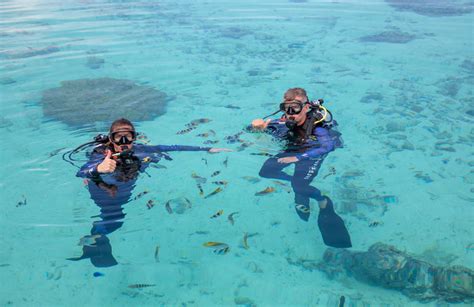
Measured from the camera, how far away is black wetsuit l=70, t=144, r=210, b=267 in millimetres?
5820

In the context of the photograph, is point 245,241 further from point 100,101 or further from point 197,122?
point 100,101

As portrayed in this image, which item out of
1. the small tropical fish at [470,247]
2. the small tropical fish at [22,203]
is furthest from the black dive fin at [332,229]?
the small tropical fish at [22,203]

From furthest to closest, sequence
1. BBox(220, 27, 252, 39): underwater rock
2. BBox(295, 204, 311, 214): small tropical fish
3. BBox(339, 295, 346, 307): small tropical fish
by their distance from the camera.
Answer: BBox(220, 27, 252, 39): underwater rock → BBox(295, 204, 311, 214): small tropical fish → BBox(339, 295, 346, 307): small tropical fish

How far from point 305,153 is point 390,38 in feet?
38.0

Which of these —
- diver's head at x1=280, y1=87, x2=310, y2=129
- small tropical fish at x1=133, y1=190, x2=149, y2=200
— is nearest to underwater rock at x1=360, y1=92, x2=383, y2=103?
diver's head at x1=280, y1=87, x2=310, y2=129

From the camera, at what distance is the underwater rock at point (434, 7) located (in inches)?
798

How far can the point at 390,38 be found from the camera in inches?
635

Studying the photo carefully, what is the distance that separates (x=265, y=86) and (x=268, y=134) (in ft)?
10.5

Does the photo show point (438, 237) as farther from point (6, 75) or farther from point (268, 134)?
point (6, 75)

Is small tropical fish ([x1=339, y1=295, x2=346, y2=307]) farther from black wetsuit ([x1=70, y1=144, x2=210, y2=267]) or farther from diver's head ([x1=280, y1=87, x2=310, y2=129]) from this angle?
diver's head ([x1=280, y1=87, x2=310, y2=129])

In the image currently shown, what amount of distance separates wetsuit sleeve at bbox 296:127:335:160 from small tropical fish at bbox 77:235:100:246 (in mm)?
3542

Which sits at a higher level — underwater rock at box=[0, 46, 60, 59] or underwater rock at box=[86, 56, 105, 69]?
underwater rock at box=[0, 46, 60, 59]

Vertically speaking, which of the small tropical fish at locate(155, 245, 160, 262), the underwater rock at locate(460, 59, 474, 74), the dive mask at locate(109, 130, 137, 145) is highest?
the dive mask at locate(109, 130, 137, 145)

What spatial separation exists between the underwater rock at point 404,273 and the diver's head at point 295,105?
2630mm
